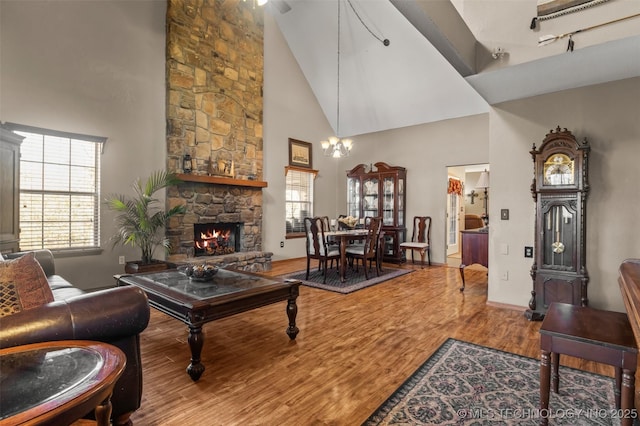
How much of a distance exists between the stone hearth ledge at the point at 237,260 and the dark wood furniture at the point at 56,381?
3.76 meters

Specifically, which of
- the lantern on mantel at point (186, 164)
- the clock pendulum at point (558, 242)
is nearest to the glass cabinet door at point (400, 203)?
the clock pendulum at point (558, 242)

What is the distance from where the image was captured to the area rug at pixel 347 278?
463 cm

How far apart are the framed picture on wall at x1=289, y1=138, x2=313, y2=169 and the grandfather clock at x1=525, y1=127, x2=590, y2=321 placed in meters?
4.90

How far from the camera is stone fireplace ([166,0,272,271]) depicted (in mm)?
5195

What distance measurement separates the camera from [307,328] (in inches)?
122

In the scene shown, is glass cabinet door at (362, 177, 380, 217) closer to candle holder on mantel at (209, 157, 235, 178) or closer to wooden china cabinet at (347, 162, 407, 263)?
wooden china cabinet at (347, 162, 407, 263)

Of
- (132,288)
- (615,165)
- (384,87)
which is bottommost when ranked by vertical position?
(132,288)

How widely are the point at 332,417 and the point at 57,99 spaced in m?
4.89

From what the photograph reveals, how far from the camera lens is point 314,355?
2.52m

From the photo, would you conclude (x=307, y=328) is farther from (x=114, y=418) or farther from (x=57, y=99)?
(x=57, y=99)

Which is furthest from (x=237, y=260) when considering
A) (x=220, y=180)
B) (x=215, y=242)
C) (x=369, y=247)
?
(x=369, y=247)

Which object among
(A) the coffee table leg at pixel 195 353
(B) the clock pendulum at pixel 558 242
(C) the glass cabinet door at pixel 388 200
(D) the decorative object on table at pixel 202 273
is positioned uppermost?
(C) the glass cabinet door at pixel 388 200

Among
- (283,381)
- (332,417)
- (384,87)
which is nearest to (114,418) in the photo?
(283,381)

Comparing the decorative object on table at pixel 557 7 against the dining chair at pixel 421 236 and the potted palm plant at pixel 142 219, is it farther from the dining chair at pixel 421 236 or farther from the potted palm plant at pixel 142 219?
the potted palm plant at pixel 142 219
